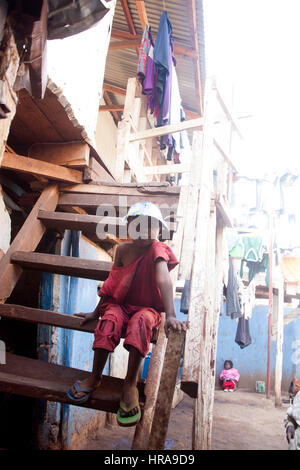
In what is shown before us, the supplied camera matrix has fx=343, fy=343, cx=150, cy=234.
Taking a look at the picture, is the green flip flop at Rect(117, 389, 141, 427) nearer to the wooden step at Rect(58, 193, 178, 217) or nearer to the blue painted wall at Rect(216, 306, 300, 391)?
the wooden step at Rect(58, 193, 178, 217)

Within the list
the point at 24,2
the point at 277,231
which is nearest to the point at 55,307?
the point at 24,2

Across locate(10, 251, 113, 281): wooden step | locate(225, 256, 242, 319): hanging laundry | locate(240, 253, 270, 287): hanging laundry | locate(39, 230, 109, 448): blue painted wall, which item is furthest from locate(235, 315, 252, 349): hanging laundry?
locate(10, 251, 113, 281): wooden step

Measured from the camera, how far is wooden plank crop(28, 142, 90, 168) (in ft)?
10.6

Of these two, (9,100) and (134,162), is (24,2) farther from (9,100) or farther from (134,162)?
(134,162)

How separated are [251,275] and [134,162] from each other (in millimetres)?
6200

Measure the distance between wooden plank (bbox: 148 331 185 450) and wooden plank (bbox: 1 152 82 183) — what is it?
203 centimetres

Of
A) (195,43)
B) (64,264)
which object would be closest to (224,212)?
(64,264)

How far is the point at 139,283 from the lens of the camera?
7.40 ft

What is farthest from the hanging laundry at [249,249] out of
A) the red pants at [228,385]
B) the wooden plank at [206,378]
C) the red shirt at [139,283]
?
the red shirt at [139,283]

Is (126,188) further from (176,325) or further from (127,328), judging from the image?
(176,325)

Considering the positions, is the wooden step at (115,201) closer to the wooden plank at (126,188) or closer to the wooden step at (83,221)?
the wooden plank at (126,188)

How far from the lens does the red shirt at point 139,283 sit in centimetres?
221

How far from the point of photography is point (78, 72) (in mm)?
3209

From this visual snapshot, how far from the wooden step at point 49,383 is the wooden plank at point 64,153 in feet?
5.87
